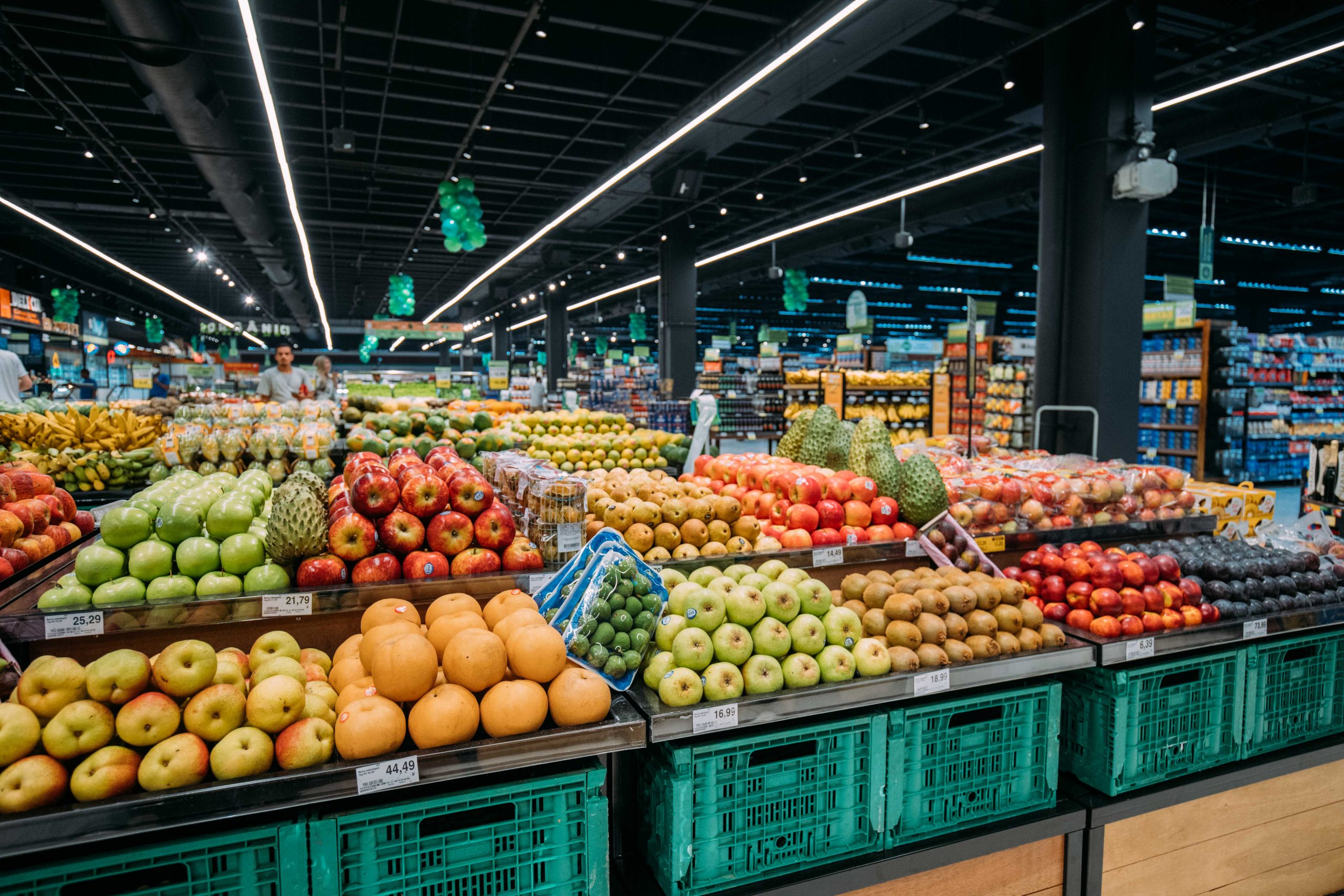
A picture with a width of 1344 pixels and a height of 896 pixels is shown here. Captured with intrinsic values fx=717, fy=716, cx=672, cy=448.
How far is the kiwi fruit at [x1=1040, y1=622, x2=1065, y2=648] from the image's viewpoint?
2373 millimetres

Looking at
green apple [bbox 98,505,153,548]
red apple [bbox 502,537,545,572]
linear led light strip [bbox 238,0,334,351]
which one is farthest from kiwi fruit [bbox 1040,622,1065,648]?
linear led light strip [bbox 238,0,334,351]

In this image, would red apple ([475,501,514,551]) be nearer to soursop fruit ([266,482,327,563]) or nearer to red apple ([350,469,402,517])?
red apple ([350,469,402,517])

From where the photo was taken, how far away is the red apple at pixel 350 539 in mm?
2297

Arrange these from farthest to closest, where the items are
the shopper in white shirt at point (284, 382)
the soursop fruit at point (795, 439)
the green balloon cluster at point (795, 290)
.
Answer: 1. the green balloon cluster at point (795, 290)
2. the shopper in white shirt at point (284, 382)
3. the soursop fruit at point (795, 439)

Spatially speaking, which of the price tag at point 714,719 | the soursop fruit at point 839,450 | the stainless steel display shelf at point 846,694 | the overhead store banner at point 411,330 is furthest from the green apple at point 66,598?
the overhead store banner at point 411,330

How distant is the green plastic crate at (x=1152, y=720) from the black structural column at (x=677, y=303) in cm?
1256

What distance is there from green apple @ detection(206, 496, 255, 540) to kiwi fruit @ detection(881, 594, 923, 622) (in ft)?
6.86

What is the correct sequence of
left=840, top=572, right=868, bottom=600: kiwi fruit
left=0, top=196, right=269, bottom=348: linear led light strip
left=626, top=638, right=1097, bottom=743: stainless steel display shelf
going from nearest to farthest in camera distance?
left=626, top=638, right=1097, bottom=743: stainless steel display shelf → left=840, top=572, right=868, bottom=600: kiwi fruit → left=0, top=196, right=269, bottom=348: linear led light strip

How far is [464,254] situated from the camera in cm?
1945

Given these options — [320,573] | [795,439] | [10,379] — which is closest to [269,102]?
[10,379]

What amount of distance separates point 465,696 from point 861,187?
13340 mm

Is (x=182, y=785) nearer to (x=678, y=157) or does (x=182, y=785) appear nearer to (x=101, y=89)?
(x=101, y=89)

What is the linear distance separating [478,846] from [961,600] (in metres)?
1.63

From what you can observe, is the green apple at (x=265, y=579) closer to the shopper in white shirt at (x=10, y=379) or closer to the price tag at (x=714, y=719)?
the price tag at (x=714, y=719)
